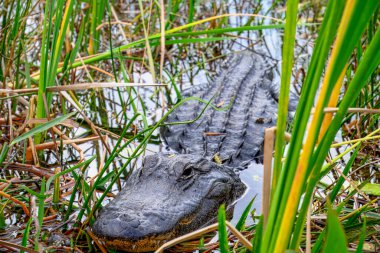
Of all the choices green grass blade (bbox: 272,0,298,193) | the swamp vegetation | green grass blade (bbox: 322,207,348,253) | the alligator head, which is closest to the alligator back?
the swamp vegetation

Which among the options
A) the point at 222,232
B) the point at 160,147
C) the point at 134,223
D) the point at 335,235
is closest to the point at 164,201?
the point at 134,223

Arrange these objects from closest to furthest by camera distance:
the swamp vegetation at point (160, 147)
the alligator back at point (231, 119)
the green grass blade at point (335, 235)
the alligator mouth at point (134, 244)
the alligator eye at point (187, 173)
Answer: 1. the green grass blade at point (335, 235)
2. the swamp vegetation at point (160, 147)
3. the alligator mouth at point (134, 244)
4. the alligator eye at point (187, 173)
5. the alligator back at point (231, 119)

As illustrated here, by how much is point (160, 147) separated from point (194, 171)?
101 centimetres

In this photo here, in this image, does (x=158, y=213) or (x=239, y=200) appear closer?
(x=158, y=213)

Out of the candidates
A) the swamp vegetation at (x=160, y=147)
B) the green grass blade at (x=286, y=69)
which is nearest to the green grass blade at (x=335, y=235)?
the swamp vegetation at (x=160, y=147)

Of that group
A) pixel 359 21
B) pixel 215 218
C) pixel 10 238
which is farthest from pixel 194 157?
pixel 359 21

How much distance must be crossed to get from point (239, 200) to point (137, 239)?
3.99 ft

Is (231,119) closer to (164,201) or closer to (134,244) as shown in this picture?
(164,201)

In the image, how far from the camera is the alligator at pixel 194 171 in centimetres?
256

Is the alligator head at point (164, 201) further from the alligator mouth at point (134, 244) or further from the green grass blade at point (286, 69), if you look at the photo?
A: the green grass blade at point (286, 69)

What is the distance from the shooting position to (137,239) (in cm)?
249

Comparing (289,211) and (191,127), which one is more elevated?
(289,211)

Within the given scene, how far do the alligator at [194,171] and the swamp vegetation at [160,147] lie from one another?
13 cm

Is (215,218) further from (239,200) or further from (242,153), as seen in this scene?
(242,153)
